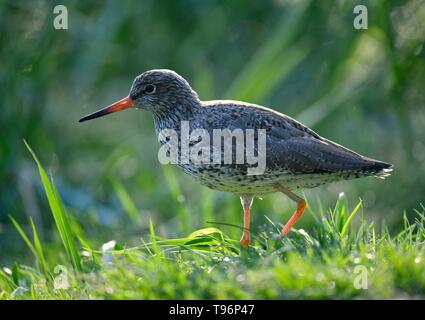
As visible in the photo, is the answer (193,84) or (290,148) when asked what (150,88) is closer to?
(290,148)

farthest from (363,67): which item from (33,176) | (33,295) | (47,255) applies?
(33,295)

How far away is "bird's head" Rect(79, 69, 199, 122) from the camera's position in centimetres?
621

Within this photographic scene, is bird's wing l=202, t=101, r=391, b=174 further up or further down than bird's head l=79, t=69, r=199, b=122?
further down

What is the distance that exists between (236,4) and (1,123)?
159 inches

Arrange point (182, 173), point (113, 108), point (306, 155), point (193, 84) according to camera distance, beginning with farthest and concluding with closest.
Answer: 1. point (193, 84)
2. point (182, 173)
3. point (113, 108)
4. point (306, 155)

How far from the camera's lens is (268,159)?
5.63m

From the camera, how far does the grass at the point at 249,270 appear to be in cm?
421

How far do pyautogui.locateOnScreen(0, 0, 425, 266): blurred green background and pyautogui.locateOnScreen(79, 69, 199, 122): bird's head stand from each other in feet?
4.44

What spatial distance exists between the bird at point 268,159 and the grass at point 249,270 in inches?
17.3

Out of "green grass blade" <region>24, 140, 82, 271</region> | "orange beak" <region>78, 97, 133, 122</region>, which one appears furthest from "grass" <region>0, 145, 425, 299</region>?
"orange beak" <region>78, 97, 133, 122</region>

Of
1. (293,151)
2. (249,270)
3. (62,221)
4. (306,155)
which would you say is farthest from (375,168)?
(62,221)

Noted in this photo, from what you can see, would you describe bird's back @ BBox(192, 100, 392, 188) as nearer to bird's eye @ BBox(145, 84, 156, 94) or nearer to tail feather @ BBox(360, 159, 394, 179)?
tail feather @ BBox(360, 159, 394, 179)

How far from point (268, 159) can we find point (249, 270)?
1.41 meters

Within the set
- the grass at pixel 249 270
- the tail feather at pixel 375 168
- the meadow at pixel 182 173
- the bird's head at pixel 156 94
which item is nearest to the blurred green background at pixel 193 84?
the meadow at pixel 182 173
